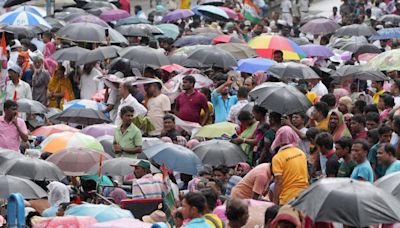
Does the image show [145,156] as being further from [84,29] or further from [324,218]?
Result: [84,29]

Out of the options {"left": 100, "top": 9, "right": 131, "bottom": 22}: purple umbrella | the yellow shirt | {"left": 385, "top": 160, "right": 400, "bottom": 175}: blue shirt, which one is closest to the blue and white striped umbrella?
{"left": 100, "top": 9, "right": 131, "bottom": 22}: purple umbrella

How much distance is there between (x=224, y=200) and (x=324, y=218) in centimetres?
301

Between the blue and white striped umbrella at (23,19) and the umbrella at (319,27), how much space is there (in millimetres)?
5932

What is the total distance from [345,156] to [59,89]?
8.43 meters

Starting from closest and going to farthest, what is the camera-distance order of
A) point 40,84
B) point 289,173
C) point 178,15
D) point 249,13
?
point 289,173 → point 40,84 → point 178,15 → point 249,13

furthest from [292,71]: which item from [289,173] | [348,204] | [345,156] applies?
[348,204]

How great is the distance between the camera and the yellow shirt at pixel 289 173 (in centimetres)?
A: 1397

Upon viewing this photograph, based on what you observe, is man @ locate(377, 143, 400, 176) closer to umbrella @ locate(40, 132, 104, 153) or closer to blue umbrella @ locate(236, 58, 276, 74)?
umbrella @ locate(40, 132, 104, 153)

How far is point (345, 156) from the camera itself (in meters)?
14.1

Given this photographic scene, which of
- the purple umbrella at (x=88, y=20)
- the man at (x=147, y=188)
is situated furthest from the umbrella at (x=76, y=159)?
the purple umbrella at (x=88, y=20)

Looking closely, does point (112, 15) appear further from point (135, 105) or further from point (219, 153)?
point (219, 153)

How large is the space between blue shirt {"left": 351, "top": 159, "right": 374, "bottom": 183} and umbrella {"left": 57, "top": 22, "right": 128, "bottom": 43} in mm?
10992

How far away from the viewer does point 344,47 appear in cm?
2603

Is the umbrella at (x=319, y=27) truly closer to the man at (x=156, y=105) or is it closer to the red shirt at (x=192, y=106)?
the red shirt at (x=192, y=106)
